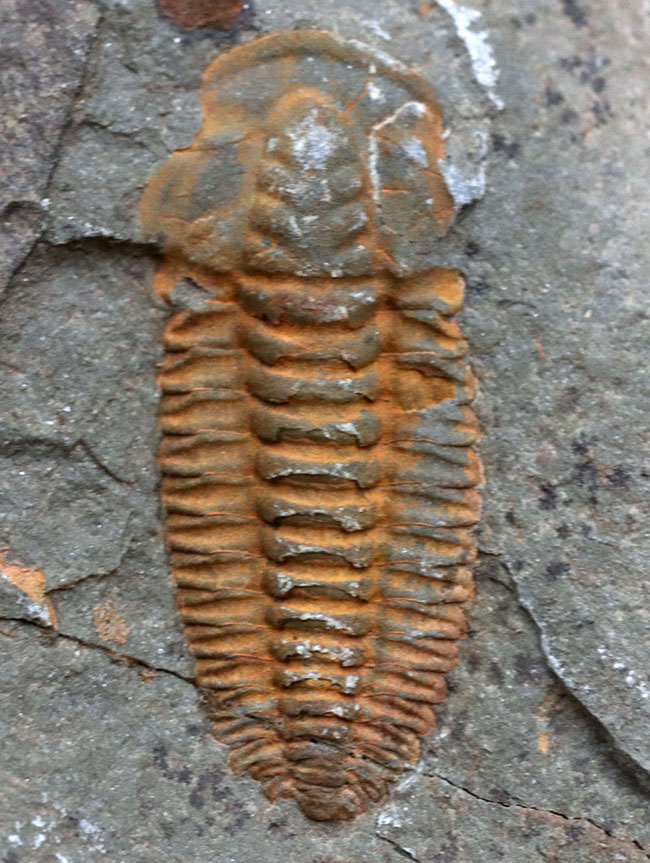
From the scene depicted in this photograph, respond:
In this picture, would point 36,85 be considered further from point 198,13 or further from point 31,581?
point 31,581

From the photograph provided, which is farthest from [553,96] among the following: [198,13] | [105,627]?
[105,627]

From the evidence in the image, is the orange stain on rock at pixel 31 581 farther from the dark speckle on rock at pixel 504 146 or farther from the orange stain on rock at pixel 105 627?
the dark speckle on rock at pixel 504 146

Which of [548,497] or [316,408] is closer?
[316,408]

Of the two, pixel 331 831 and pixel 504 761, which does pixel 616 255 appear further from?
pixel 331 831

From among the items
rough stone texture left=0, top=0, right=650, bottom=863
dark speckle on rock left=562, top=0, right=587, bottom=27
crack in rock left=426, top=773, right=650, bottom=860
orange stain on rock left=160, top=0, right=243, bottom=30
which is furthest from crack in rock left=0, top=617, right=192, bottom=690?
dark speckle on rock left=562, top=0, right=587, bottom=27

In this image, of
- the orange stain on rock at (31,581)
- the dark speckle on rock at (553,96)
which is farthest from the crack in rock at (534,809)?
the dark speckle on rock at (553,96)

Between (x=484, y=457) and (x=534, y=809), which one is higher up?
(x=484, y=457)

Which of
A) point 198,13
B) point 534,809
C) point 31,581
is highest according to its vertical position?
point 198,13

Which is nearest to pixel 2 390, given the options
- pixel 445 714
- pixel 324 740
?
pixel 324 740

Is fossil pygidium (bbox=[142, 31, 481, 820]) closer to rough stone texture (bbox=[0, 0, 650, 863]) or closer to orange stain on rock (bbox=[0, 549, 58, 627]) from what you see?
rough stone texture (bbox=[0, 0, 650, 863])
